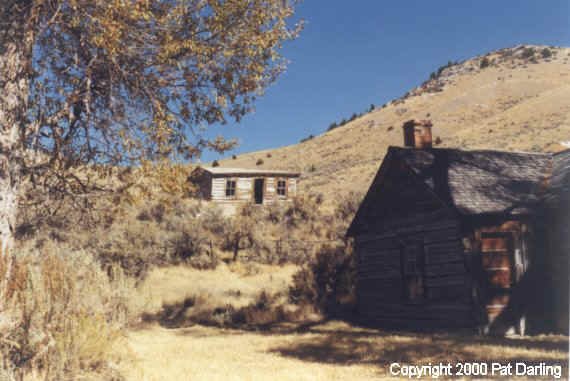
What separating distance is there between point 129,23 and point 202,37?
1.46 meters

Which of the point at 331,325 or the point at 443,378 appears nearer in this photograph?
the point at 443,378

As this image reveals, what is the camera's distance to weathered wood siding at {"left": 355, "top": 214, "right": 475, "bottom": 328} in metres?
12.8

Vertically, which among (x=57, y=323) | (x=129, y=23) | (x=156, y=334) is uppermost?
(x=129, y=23)

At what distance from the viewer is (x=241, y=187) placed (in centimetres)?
3675

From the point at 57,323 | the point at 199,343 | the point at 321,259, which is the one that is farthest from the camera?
the point at 321,259

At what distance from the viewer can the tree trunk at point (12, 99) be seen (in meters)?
7.61

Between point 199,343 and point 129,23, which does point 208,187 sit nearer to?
point 199,343

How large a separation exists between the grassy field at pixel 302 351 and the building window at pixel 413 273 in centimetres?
147

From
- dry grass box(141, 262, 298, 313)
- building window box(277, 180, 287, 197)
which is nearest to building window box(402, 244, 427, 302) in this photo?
dry grass box(141, 262, 298, 313)

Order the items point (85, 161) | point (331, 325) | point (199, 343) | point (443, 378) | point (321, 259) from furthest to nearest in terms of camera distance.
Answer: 1. point (321, 259)
2. point (331, 325)
3. point (199, 343)
4. point (85, 161)
5. point (443, 378)

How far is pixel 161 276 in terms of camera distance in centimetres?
2188

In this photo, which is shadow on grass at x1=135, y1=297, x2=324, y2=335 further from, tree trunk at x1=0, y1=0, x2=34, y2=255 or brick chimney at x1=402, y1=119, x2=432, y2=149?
tree trunk at x1=0, y1=0, x2=34, y2=255

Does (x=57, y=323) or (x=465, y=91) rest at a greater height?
(x=465, y=91)

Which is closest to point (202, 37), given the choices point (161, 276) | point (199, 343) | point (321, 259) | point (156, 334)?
point (199, 343)
